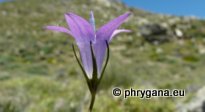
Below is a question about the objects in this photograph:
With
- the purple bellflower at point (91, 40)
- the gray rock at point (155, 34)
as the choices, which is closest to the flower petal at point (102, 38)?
the purple bellflower at point (91, 40)

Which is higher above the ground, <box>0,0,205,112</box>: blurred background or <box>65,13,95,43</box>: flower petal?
<box>65,13,95,43</box>: flower petal

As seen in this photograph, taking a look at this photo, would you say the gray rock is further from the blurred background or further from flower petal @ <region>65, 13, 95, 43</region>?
flower petal @ <region>65, 13, 95, 43</region>

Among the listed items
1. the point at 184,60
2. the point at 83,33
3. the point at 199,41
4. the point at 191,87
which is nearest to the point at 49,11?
the point at 199,41

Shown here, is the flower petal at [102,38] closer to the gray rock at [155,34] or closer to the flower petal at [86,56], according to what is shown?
the flower petal at [86,56]

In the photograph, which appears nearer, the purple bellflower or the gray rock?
the purple bellflower

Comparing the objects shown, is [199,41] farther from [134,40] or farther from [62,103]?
[62,103]

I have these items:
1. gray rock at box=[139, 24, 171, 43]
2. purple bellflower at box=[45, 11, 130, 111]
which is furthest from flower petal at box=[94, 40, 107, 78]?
gray rock at box=[139, 24, 171, 43]

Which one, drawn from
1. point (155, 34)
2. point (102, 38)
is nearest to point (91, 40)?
point (102, 38)

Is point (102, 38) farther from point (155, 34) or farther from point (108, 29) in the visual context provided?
point (155, 34)

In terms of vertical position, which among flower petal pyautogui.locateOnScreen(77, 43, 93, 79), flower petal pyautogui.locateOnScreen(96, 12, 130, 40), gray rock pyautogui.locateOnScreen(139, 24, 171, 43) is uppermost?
flower petal pyautogui.locateOnScreen(96, 12, 130, 40)
